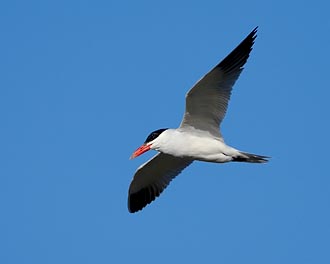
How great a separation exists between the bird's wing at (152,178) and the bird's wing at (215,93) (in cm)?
194

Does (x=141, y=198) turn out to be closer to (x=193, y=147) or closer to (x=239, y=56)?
(x=193, y=147)

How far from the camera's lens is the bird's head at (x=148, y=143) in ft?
47.9

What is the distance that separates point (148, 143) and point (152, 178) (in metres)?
2.41

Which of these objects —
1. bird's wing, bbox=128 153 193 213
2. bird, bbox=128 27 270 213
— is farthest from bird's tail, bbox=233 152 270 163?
bird's wing, bbox=128 153 193 213

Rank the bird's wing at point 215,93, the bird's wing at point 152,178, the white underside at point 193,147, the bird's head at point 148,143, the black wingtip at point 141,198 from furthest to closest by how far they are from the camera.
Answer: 1. the black wingtip at point 141,198
2. the bird's wing at point 152,178
3. the bird's head at point 148,143
4. the white underside at point 193,147
5. the bird's wing at point 215,93

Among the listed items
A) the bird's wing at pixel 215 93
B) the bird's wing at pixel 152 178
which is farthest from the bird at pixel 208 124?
the bird's wing at pixel 152 178

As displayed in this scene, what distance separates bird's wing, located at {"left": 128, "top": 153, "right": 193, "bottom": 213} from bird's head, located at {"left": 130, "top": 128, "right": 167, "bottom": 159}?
1.52m

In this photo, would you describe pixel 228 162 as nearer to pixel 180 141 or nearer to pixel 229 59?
pixel 180 141

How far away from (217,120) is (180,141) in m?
0.81

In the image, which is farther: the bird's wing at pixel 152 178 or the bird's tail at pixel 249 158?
the bird's wing at pixel 152 178

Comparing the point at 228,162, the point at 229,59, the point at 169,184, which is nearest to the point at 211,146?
the point at 228,162

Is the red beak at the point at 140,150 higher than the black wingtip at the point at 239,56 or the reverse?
the reverse

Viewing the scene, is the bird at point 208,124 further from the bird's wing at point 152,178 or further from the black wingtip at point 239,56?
the bird's wing at point 152,178

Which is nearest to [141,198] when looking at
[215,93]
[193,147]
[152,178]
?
[152,178]
